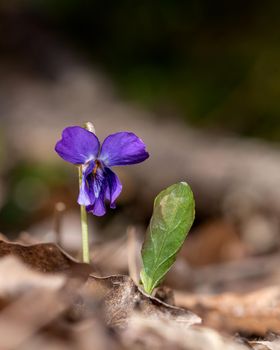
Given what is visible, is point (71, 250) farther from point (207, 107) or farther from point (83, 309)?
point (207, 107)

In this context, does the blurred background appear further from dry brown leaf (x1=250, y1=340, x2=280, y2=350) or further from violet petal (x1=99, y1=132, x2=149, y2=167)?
dry brown leaf (x1=250, y1=340, x2=280, y2=350)

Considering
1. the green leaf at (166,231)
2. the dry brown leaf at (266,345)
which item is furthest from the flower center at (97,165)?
the dry brown leaf at (266,345)

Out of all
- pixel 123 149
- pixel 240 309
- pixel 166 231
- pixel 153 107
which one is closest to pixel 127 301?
pixel 166 231

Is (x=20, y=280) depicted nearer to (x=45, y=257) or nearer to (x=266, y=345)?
(x=45, y=257)

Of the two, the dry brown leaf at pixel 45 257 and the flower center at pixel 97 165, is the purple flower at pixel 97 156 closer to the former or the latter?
the flower center at pixel 97 165

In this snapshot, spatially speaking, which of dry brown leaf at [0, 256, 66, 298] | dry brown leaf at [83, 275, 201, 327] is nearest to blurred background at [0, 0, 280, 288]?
dry brown leaf at [83, 275, 201, 327]
